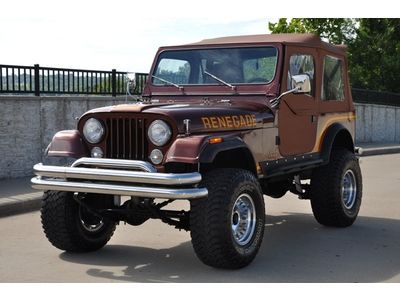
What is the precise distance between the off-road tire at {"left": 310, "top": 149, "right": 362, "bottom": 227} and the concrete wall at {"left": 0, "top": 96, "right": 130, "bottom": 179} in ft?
19.2

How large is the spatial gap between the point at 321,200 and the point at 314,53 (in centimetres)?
168

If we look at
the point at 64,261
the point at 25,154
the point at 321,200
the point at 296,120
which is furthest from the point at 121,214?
the point at 25,154

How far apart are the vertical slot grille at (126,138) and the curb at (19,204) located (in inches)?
130

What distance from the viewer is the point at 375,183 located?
11852 millimetres

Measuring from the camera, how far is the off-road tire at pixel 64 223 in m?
5.86

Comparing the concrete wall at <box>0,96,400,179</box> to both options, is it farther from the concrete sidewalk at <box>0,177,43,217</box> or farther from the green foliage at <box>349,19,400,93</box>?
the green foliage at <box>349,19,400,93</box>

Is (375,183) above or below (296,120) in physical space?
below

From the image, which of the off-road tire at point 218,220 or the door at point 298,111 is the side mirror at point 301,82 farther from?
the off-road tire at point 218,220

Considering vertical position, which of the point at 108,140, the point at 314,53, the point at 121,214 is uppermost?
the point at 314,53

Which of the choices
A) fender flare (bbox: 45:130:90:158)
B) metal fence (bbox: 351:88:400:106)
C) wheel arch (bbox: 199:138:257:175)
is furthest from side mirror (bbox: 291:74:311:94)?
metal fence (bbox: 351:88:400:106)

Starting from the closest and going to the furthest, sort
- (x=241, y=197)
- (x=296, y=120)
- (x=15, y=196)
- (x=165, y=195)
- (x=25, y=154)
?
Result: (x=165, y=195) → (x=241, y=197) → (x=296, y=120) → (x=15, y=196) → (x=25, y=154)

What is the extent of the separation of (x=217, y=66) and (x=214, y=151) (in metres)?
1.84

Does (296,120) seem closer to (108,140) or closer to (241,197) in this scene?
(241,197)

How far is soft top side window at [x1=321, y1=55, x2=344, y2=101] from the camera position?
297 inches
